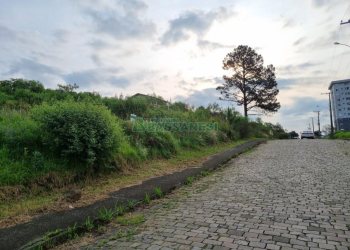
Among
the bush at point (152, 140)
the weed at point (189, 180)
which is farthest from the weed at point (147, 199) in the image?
the bush at point (152, 140)

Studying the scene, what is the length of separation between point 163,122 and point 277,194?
9779 millimetres

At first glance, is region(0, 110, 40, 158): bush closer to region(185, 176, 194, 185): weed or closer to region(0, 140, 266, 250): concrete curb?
region(0, 140, 266, 250): concrete curb

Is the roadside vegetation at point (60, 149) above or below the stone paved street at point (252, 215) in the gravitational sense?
above

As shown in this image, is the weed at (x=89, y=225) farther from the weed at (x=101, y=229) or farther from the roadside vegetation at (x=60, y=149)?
the roadside vegetation at (x=60, y=149)

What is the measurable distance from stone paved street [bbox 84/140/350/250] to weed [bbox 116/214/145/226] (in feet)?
0.49

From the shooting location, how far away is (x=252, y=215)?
610cm

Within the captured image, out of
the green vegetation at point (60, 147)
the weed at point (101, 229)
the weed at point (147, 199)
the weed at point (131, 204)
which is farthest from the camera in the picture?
the green vegetation at point (60, 147)

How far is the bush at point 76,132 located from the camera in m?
8.41

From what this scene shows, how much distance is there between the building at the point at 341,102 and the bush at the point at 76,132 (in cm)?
5788

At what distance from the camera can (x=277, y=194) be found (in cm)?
789

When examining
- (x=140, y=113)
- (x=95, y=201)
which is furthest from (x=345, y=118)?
(x=95, y=201)

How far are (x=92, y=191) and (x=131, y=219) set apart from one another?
228 centimetres

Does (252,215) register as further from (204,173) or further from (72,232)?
(204,173)

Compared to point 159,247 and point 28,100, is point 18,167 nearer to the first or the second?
point 159,247
